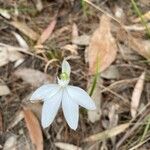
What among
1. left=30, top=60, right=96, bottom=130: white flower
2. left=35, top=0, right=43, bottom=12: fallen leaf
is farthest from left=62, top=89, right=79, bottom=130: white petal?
left=35, top=0, right=43, bottom=12: fallen leaf

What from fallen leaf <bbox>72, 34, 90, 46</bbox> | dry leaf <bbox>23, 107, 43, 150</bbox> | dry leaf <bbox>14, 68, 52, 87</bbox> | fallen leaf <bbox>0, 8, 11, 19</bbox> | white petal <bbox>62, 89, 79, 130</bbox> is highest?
fallen leaf <bbox>0, 8, 11, 19</bbox>

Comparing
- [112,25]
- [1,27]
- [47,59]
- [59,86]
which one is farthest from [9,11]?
[59,86]

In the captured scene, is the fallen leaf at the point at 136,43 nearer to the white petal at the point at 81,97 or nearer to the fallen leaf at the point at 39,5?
the fallen leaf at the point at 39,5

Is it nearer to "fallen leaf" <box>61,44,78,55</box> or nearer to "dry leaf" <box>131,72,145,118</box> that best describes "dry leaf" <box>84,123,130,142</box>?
"dry leaf" <box>131,72,145,118</box>

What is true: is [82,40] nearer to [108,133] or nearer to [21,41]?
[21,41]

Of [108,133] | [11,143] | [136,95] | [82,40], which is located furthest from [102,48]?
[11,143]

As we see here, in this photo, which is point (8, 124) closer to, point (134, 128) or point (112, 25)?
point (134, 128)
